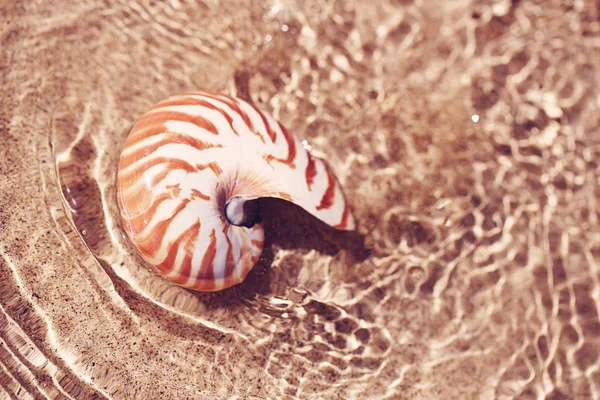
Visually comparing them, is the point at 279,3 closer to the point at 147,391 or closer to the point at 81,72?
the point at 81,72

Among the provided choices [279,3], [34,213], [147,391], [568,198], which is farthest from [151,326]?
[568,198]

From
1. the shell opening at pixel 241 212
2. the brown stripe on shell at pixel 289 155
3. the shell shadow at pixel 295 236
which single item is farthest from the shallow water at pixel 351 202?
the brown stripe on shell at pixel 289 155

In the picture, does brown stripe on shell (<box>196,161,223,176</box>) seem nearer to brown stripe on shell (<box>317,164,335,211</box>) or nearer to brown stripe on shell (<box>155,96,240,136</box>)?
brown stripe on shell (<box>155,96,240,136</box>)

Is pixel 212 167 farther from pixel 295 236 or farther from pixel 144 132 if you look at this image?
pixel 295 236

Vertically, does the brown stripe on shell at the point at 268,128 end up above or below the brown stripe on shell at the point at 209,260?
above

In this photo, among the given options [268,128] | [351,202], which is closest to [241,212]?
[268,128]

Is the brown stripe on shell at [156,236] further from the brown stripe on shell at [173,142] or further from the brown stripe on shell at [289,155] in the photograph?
the brown stripe on shell at [289,155]

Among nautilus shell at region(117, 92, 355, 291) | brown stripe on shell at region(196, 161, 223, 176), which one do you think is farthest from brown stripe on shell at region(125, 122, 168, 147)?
brown stripe on shell at region(196, 161, 223, 176)
